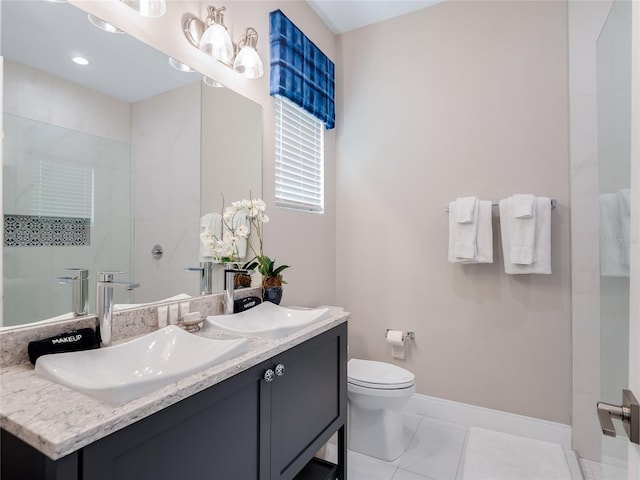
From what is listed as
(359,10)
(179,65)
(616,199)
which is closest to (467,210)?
(616,199)

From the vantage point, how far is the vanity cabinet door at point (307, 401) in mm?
1178

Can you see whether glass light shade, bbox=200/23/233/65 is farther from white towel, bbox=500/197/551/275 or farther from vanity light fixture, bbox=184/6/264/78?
white towel, bbox=500/197/551/275

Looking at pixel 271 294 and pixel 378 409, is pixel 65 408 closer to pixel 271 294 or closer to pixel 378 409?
pixel 271 294

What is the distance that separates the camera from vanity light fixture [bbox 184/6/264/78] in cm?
152

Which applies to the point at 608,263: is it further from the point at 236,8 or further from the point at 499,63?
the point at 236,8

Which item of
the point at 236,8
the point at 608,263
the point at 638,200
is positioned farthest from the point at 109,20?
the point at 608,263

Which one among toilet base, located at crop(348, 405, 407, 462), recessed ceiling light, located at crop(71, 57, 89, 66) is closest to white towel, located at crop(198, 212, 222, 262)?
recessed ceiling light, located at crop(71, 57, 89, 66)

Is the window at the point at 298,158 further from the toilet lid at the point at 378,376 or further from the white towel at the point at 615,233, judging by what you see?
the white towel at the point at 615,233

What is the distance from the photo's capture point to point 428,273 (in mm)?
2404

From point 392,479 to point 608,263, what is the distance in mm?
1438

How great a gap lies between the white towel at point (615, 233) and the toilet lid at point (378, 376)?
1.08 m

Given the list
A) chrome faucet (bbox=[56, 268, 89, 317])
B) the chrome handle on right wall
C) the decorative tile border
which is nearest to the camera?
the chrome handle on right wall

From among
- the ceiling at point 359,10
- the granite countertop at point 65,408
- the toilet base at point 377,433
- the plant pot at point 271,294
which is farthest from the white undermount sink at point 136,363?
the ceiling at point 359,10

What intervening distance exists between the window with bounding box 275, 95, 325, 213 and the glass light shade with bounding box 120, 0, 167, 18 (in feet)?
2.97
